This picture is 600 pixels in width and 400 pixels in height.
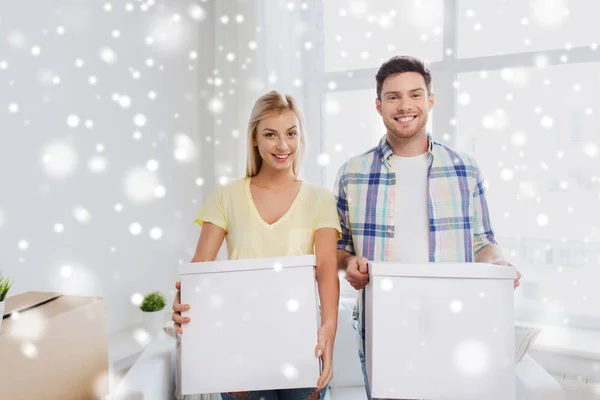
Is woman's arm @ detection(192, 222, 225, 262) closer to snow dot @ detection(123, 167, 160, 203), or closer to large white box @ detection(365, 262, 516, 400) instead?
large white box @ detection(365, 262, 516, 400)

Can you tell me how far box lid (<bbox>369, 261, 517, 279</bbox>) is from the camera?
0.95 m

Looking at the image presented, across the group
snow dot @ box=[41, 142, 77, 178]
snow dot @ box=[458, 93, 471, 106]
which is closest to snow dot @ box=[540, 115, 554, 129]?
snow dot @ box=[458, 93, 471, 106]

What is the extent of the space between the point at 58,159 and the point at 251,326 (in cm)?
116

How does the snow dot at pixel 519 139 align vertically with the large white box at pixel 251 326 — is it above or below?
above

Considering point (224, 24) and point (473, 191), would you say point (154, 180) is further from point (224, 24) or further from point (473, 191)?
point (473, 191)

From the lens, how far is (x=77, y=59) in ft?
6.13

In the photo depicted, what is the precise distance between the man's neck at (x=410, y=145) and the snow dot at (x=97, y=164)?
3.88 ft

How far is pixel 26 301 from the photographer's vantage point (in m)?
1.31

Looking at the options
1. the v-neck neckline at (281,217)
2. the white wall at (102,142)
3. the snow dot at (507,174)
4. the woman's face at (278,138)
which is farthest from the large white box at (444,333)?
the snow dot at (507,174)

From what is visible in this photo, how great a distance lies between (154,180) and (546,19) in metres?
1.85

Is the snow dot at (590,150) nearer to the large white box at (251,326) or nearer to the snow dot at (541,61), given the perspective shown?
the snow dot at (541,61)

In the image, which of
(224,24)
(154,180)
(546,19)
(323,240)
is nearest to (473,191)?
(323,240)

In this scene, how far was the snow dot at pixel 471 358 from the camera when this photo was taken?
95cm

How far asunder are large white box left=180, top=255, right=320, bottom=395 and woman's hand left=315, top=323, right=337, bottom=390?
0.02 m
